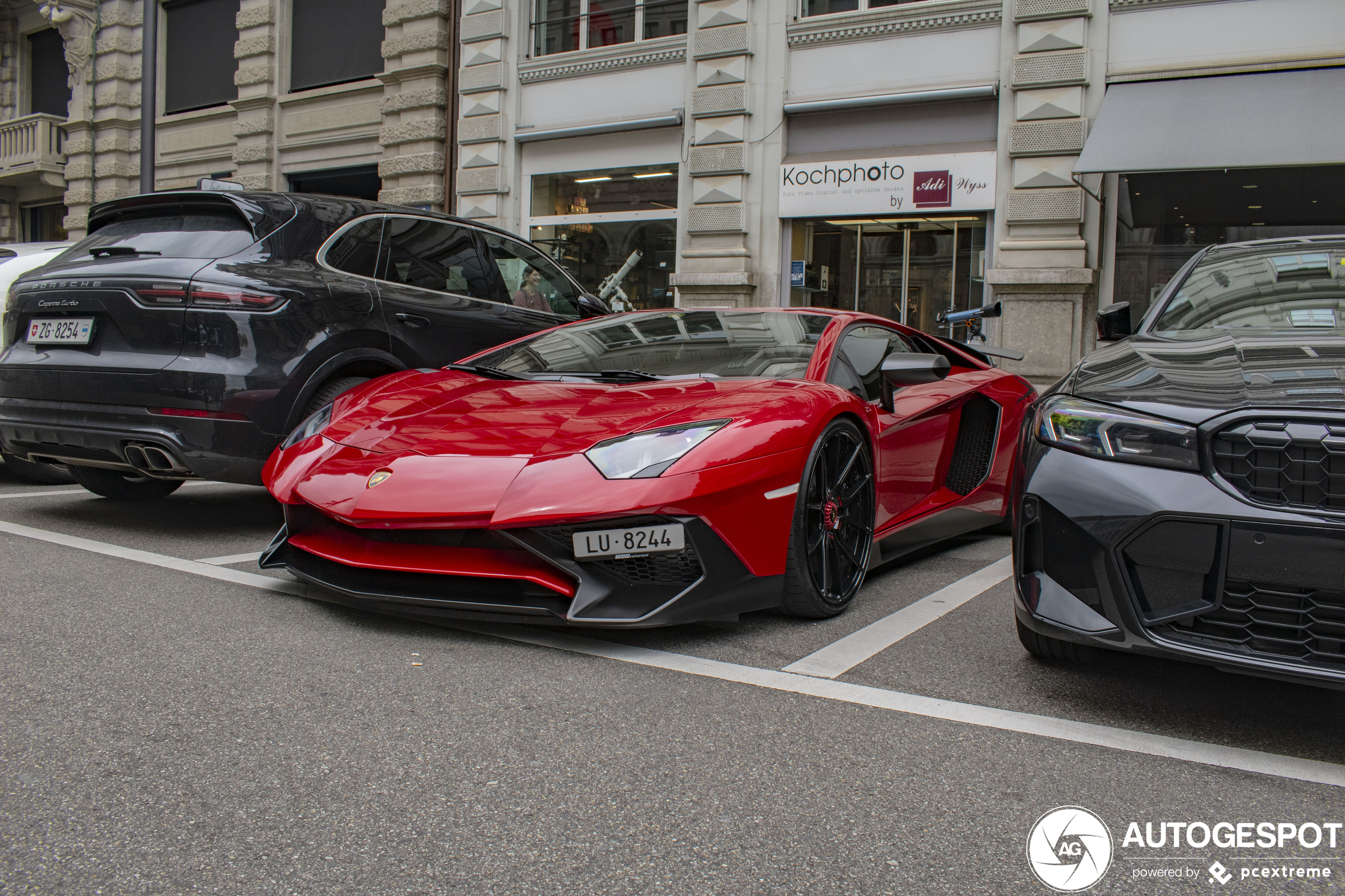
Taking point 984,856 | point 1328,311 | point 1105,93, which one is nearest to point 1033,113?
point 1105,93

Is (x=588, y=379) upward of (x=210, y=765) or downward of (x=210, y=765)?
upward

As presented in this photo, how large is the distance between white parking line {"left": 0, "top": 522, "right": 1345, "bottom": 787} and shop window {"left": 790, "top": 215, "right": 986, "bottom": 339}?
356 inches

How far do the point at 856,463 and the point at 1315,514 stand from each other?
1671 millimetres

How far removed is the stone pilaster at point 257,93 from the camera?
1720 cm

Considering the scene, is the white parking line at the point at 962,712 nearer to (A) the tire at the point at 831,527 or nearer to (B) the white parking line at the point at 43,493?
(A) the tire at the point at 831,527

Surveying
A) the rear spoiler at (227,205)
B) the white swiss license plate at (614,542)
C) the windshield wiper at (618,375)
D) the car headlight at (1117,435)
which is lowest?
the white swiss license plate at (614,542)

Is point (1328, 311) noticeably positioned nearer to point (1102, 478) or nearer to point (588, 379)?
point (1102, 478)

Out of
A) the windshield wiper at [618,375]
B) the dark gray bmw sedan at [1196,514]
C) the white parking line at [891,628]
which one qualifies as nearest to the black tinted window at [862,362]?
the windshield wiper at [618,375]

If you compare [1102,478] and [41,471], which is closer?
[1102,478]

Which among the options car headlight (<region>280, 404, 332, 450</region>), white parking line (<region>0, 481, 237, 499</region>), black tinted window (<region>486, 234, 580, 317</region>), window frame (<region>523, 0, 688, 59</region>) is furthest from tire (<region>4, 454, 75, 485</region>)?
window frame (<region>523, 0, 688, 59</region>)

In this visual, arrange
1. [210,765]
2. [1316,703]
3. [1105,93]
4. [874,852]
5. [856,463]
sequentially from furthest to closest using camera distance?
[1105,93] → [856,463] → [1316,703] → [210,765] → [874,852]

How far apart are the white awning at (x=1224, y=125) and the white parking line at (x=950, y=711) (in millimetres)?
8038

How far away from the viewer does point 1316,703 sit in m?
2.79

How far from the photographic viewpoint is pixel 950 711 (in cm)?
263
